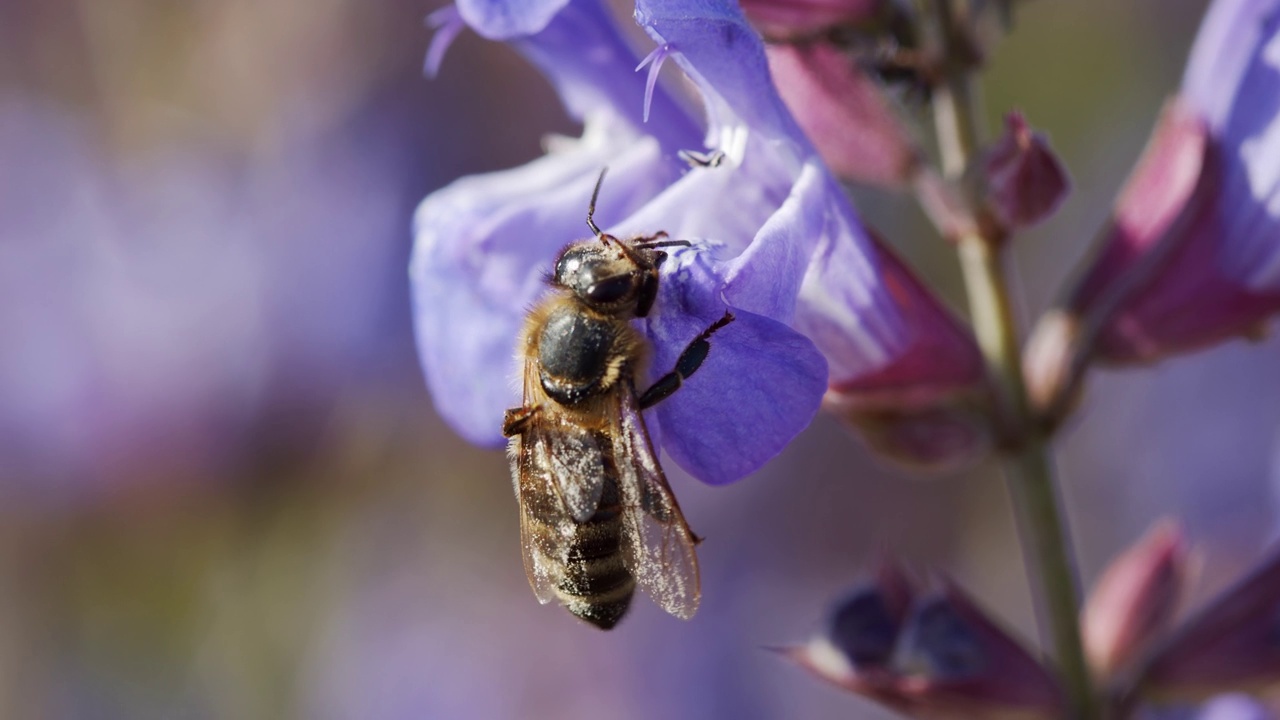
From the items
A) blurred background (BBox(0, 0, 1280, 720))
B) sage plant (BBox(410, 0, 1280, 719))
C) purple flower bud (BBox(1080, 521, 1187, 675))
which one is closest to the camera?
sage plant (BBox(410, 0, 1280, 719))

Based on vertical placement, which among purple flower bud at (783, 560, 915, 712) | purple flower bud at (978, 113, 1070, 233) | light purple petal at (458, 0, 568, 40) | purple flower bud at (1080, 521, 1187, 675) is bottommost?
purple flower bud at (1080, 521, 1187, 675)

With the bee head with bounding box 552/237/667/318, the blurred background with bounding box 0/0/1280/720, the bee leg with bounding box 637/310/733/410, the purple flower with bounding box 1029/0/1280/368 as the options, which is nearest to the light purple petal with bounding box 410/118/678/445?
the bee head with bounding box 552/237/667/318

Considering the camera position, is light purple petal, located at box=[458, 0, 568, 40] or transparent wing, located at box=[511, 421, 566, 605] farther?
transparent wing, located at box=[511, 421, 566, 605]

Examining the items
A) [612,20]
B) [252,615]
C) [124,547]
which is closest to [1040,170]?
[612,20]

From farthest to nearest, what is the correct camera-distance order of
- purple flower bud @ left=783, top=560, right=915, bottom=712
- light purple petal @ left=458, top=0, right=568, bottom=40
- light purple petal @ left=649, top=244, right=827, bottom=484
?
purple flower bud @ left=783, top=560, right=915, bottom=712 → light purple petal @ left=458, top=0, right=568, bottom=40 → light purple petal @ left=649, top=244, right=827, bottom=484

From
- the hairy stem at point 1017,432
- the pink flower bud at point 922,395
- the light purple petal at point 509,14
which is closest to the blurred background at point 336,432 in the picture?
the hairy stem at point 1017,432

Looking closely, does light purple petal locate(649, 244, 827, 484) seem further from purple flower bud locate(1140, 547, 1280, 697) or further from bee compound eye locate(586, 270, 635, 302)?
purple flower bud locate(1140, 547, 1280, 697)

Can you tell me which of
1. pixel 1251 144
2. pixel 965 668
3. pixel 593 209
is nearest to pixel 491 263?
pixel 593 209

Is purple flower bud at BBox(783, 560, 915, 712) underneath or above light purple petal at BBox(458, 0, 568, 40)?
underneath

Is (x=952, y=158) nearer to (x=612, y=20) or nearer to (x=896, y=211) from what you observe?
(x=612, y=20)
